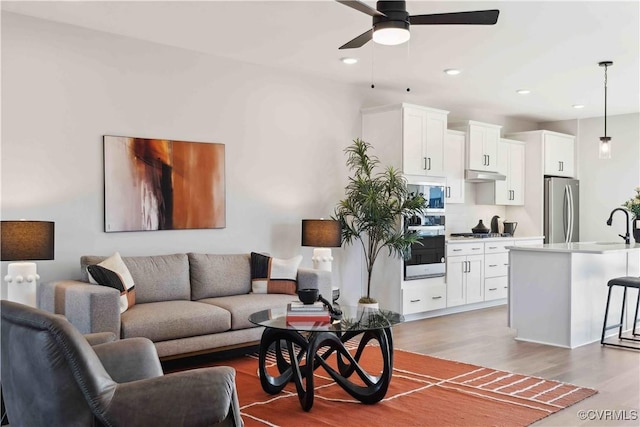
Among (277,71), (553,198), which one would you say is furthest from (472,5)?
(553,198)

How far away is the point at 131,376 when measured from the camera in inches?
113

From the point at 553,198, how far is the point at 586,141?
1.20 meters

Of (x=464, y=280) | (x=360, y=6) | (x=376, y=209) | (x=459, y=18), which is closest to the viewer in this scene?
(x=360, y=6)

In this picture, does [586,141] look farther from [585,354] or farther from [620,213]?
[585,354]

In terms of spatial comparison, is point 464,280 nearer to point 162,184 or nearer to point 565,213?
point 565,213

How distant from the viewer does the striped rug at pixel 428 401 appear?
351 cm

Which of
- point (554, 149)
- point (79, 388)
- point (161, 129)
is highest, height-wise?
point (554, 149)

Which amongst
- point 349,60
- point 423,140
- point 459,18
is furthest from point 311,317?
point 423,140

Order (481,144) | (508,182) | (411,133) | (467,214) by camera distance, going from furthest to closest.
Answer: (508,182) < (467,214) < (481,144) < (411,133)

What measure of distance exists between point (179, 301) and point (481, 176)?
14.8ft

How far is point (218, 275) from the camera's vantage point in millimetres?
5281

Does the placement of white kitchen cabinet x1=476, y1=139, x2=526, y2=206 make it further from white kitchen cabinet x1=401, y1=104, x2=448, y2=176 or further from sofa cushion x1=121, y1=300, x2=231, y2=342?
sofa cushion x1=121, y1=300, x2=231, y2=342

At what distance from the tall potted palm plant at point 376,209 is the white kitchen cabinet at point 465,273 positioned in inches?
37.8

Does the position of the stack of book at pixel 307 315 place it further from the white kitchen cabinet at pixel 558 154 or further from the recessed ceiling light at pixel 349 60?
the white kitchen cabinet at pixel 558 154
